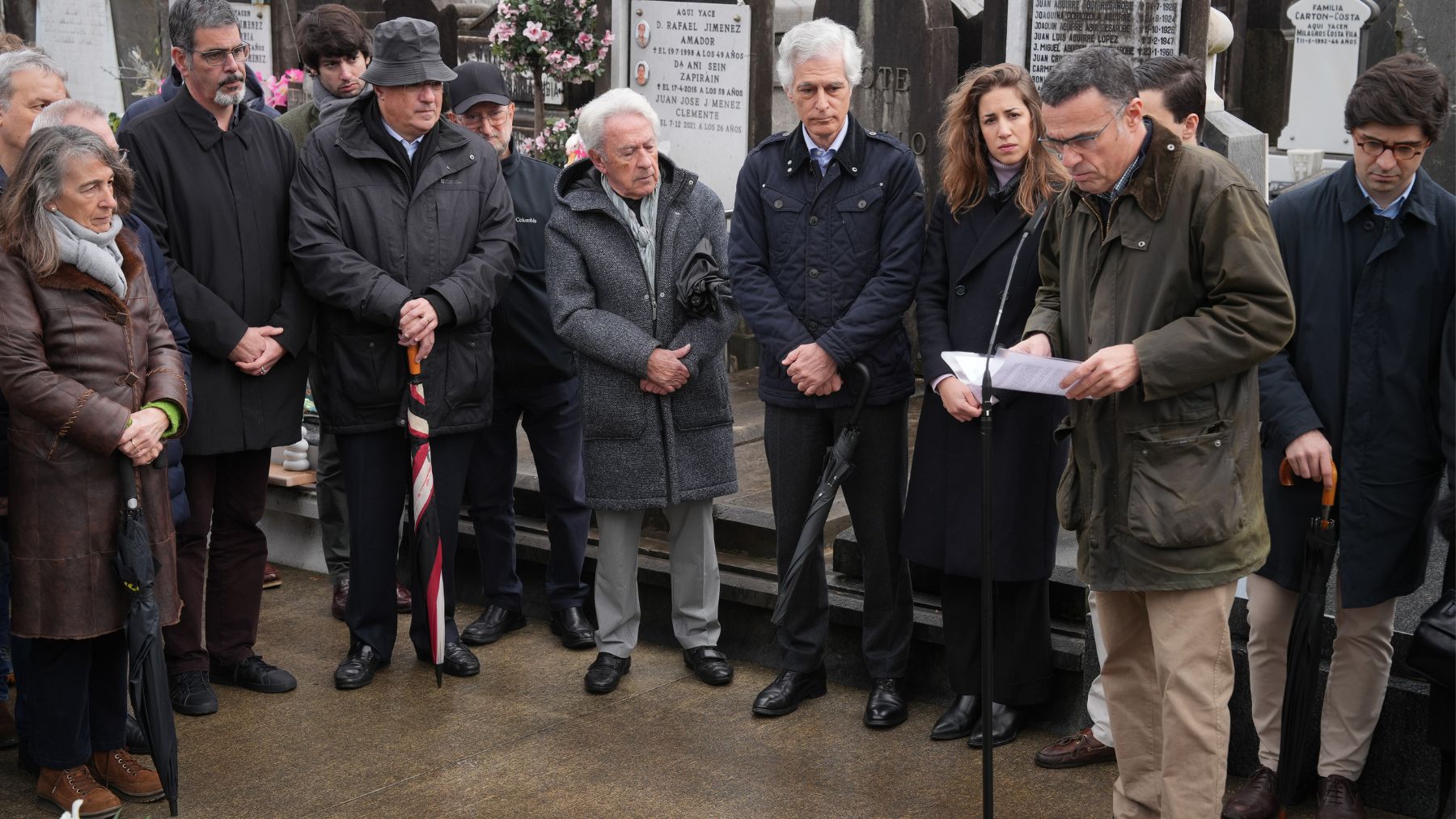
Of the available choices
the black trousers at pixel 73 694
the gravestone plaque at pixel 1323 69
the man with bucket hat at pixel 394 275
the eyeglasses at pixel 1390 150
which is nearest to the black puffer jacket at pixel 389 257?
the man with bucket hat at pixel 394 275

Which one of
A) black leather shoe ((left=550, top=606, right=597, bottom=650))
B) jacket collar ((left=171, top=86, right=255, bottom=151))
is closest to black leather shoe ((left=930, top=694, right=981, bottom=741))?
black leather shoe ((left=550, top=606, right=597, bottom=650))

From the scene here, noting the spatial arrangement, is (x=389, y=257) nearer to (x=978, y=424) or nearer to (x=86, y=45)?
(x=978, y=424)

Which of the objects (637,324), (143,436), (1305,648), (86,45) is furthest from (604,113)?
(86,45)

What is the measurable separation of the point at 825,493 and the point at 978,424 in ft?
1.65

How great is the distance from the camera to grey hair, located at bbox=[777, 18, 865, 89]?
4.74 metres

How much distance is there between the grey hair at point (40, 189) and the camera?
4113 millimetres

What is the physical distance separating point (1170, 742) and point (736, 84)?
4812 millimetres

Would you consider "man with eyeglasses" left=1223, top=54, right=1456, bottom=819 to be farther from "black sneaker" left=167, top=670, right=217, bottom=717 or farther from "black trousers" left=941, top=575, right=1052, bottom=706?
"black sneaker" left=167, top=670, right=217, bottom=717

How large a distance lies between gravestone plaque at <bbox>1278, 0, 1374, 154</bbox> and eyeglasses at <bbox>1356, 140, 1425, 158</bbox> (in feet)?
42.5

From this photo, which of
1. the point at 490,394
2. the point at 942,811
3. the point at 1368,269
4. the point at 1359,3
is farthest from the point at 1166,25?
the point at 1359,3

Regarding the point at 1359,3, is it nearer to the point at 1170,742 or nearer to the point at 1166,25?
the point at 1166,25

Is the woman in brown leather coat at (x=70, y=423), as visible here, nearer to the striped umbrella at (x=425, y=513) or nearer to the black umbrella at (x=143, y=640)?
the black umbrella at (x=143, y=640)

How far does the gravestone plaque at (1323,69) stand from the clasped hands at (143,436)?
45.8 ft

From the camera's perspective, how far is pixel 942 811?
425 cm
